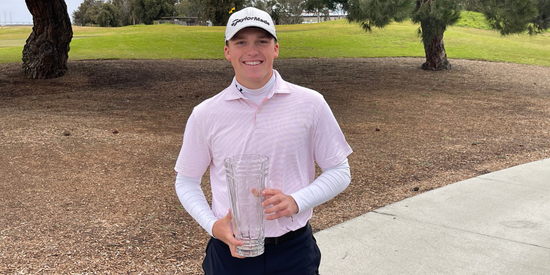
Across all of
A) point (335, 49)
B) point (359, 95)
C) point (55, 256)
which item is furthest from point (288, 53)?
point (55, 256)

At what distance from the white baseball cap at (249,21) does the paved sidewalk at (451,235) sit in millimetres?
2301

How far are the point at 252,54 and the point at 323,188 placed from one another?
577 millimetres

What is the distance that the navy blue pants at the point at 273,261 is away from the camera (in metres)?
2.00

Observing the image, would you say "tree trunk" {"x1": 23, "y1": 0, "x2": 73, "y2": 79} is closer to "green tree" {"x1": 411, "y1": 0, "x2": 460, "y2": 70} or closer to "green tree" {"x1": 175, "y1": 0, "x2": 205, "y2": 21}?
"green tree" {"x1": 411, "y1": 0, "x2": 460, "y2": 70}

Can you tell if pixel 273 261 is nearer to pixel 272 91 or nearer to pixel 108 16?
pixel 272 91

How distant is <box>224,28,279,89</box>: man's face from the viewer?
196 centimetres

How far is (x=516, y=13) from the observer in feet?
40.3

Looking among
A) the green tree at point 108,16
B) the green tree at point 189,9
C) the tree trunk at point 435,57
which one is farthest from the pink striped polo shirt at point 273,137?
the green tree at point 189,9

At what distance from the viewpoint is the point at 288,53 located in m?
25.1

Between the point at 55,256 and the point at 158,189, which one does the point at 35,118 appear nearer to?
the point at 158,189

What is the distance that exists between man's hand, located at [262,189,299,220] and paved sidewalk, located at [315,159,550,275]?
2.08 meters

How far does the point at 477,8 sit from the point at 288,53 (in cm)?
1248

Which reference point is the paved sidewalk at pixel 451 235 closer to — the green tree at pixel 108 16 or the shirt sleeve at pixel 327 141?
the shirt sleeve at pixel 327 141

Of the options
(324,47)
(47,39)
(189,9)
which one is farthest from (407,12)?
(189,9)
